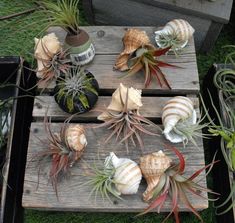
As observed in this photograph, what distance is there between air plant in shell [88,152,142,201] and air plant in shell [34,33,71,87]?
1.28 feet

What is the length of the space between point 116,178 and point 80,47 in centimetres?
51

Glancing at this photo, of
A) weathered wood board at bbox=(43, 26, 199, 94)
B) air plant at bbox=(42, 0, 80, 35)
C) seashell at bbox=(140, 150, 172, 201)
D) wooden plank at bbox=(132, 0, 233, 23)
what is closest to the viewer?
seashell at bbox=(140, 150, 172, 201)

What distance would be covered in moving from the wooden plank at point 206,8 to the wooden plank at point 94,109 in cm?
42

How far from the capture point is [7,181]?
1.47 meters

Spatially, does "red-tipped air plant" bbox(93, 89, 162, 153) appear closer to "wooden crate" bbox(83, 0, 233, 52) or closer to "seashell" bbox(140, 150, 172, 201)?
"seashell" bbox(140, 150, 172, 201)

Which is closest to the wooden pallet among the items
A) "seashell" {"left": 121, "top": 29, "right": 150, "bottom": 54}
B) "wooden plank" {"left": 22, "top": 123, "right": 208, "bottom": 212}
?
"wooden plank" {"left": 22, "top": 123, "right": 208, "bottom": 212}

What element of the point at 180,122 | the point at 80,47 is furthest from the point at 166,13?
the point at 180,122

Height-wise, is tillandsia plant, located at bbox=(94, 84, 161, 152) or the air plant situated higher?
the air plant

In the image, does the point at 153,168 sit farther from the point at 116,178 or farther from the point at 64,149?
the point at 64,149

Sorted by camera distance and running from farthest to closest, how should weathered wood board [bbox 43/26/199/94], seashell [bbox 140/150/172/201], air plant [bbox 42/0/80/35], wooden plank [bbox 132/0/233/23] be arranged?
wooden plank [bbox 132/0/233/23]
weathered wood board [bbox 43/26/199/94]
air plant [bbox 42/0/80/35]
seashell [bbox 140/150/172/201]

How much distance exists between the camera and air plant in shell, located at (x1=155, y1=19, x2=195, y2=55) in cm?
155

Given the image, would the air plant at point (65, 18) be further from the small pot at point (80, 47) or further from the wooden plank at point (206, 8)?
the wooden plank at point (206, 8)

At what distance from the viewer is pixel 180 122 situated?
1397mm

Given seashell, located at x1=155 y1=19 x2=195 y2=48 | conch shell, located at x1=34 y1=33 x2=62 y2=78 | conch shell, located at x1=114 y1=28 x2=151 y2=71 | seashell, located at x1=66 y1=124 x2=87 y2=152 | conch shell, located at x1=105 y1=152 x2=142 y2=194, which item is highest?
seashell, located at x1=155 y1=19 x2=195 y2=48
